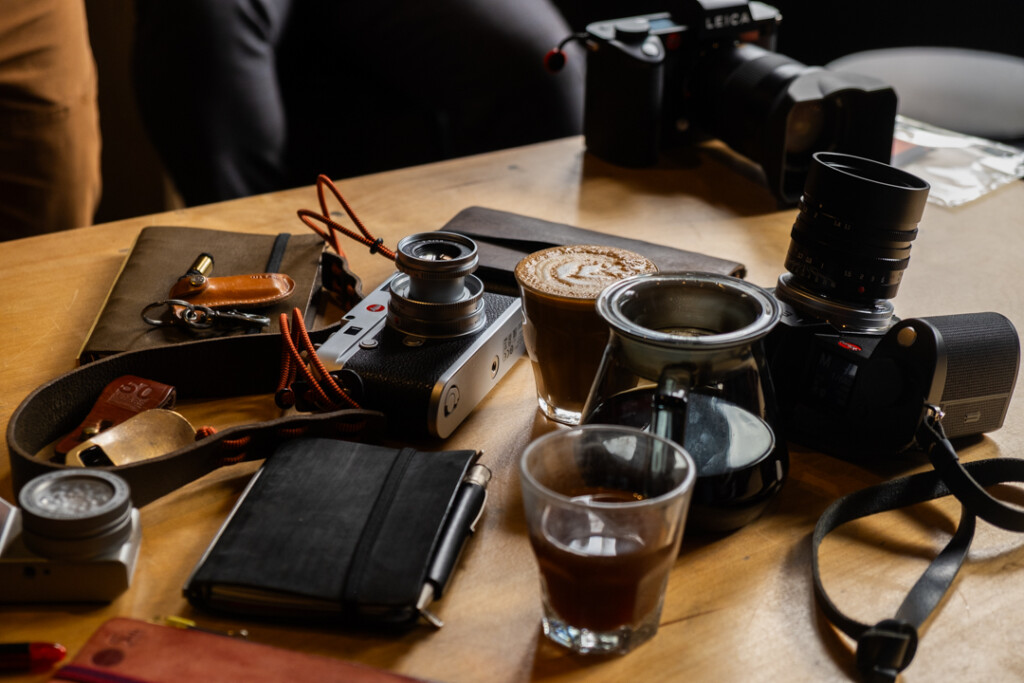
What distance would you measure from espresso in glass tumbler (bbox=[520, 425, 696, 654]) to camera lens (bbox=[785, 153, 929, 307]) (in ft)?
0.86

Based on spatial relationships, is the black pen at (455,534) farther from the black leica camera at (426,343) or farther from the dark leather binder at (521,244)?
the dark leather binder at (521,244)

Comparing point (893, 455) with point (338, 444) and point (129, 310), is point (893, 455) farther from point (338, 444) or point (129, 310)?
point (129, 310)

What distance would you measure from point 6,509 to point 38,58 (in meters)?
0.96

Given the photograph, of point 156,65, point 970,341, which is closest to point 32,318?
point 970,341

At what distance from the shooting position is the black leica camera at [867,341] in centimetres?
63

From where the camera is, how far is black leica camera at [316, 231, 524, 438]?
2.17 ft

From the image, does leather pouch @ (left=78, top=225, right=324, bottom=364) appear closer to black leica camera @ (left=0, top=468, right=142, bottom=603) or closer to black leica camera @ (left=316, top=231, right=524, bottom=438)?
black leica camera @ (left=316, top=231, right=524, bottom=438)

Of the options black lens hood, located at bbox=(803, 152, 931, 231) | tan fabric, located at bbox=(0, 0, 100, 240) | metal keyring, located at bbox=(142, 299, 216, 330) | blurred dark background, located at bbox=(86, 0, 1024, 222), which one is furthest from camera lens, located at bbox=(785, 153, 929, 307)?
blurred dark background, located at bbox=(86, 0, 1024, 222)

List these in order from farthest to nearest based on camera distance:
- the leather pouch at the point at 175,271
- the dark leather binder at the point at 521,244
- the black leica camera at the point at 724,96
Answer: the black leica camera at the point at 724,96 < the dark leather binder at the point at 521,244 < the leather pouch at the point at 175,271

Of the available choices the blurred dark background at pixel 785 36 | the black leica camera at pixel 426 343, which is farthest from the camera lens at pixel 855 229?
the blurred dark background at pixel 785 36

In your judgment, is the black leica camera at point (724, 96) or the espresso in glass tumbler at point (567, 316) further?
the black leica camera at point (724, 96)

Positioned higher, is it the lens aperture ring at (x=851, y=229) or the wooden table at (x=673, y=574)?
the lens aperture ring at (x=851, y=229)

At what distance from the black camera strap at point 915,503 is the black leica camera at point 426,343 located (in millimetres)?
264

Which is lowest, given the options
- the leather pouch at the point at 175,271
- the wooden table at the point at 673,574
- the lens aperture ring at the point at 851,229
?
the wooden table at the point at 673,574
